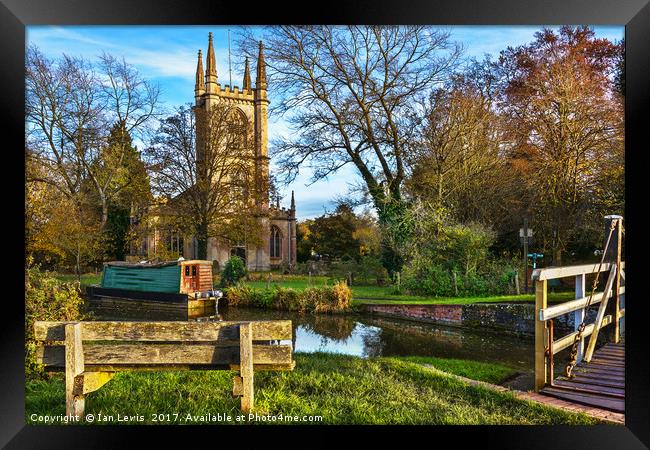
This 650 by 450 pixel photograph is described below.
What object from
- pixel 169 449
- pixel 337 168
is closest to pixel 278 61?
pixel 337 168

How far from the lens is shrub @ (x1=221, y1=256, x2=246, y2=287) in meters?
4.75

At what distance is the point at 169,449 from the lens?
3488mm

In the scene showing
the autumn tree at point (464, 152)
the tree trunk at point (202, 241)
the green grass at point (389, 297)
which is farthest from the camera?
the autumn tree at point (464, 152)

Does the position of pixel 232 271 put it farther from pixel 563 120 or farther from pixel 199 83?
pixel 563 120

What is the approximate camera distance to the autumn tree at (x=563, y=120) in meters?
4.29

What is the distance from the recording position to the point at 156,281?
457 cm

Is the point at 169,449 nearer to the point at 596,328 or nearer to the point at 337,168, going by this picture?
the point at 337,168

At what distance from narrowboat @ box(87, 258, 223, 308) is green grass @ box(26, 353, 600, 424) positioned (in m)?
0.82

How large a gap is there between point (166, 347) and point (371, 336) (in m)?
2.86

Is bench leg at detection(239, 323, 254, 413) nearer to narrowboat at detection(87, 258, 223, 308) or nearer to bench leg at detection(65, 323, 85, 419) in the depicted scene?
bench leg at detection(65, 323, 85, 419)

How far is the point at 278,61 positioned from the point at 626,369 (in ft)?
14.4

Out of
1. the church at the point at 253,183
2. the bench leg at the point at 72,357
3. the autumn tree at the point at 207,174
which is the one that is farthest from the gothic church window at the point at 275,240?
the bench leg at the point at 72,357

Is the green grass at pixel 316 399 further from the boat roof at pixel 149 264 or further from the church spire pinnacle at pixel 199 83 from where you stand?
the church spire pinnacle at pixel 199 83
